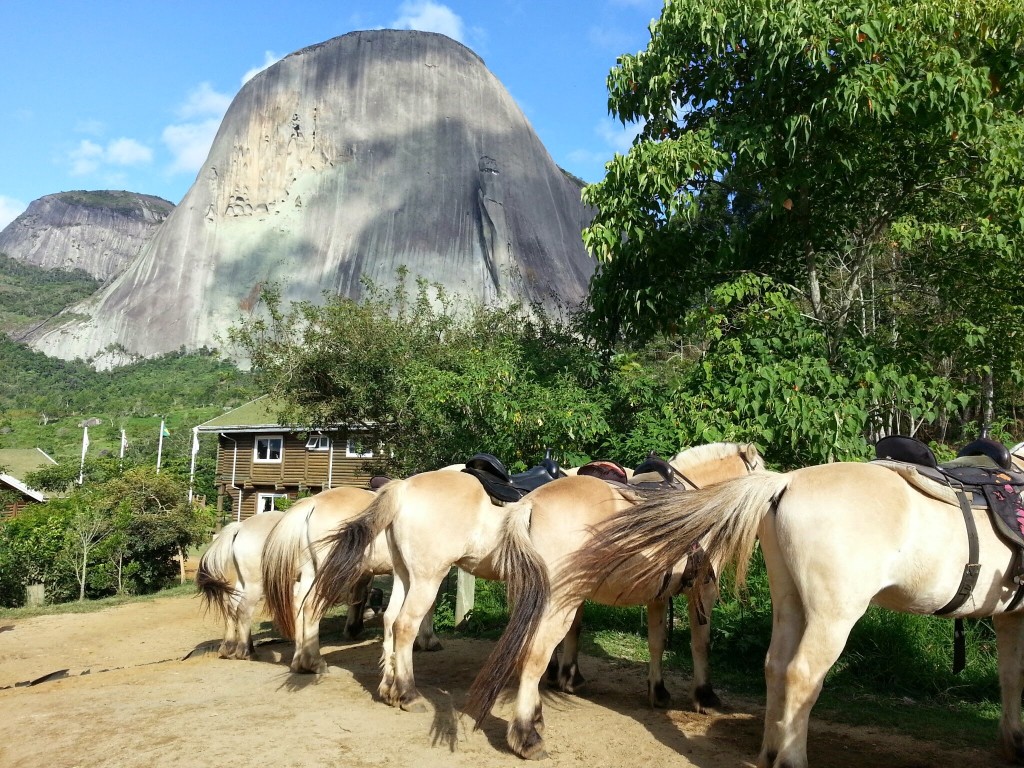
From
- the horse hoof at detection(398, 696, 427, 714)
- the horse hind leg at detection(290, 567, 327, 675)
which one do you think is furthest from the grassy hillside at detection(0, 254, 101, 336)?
the horse hoof at detection(398, 696, 427, 714)

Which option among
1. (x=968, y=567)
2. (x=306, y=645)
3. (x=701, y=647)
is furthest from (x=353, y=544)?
(x=968, y=567)

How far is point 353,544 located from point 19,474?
42.0 m

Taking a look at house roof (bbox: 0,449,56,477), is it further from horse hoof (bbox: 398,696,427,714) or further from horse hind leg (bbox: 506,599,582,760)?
horse hind leg (bbox: 506,599,582,760)

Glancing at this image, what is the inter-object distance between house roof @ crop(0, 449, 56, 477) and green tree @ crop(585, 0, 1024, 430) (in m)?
40.4

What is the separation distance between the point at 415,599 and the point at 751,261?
6.24 metres

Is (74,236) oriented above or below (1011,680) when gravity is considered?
above

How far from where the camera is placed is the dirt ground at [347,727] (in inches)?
179

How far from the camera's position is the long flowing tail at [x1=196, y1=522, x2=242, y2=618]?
26.8ft

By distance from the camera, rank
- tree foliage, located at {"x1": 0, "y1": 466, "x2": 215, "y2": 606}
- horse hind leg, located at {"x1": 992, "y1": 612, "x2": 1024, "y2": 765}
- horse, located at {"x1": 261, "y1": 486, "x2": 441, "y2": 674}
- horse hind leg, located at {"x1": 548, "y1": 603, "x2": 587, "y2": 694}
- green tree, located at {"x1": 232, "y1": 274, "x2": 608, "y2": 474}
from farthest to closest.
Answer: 1. tree foliage, located at {"x1": 0, "y1": 466, "x2": 215, "y2": 606}
2. green tree, located at {"x1": 232, "y1": 274, "x2": 608, "y2": 474}
3. horse, located at {"x1": 261, "y1": 486, "x2": 441, "y2": 674}
4. horse hind leg, located at {"x1": 548, "y1": 603, "x2": 587, "y2": 694}
5. horse hind leg, located at {"x1": 992, "y1": 612, "x2": 1024, "y2": 765}

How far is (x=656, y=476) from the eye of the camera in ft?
18.7

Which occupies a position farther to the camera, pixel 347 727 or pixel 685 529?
pixel 347 727

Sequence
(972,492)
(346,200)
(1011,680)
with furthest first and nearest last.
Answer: (346,200) < (1011,680) < (972,492)

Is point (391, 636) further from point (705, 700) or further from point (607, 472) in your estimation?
point (705, 700)

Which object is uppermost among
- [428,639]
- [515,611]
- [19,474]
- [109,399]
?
[109,399]
